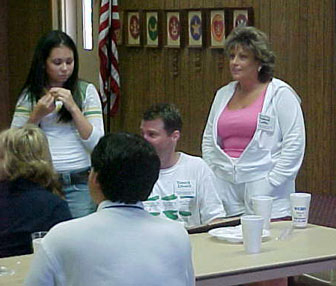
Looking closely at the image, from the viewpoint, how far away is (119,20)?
337 inches

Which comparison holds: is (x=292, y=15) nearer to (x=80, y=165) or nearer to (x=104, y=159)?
(x=80, y=165)

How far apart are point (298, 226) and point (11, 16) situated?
6.38m

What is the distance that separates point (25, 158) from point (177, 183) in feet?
2.43

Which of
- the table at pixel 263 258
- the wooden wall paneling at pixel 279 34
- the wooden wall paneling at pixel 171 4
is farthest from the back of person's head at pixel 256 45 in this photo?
the wooden wall paneling at pixel 171 4

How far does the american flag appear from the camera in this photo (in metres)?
8.34

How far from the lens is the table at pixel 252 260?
111 inches

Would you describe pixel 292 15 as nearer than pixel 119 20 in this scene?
Yes

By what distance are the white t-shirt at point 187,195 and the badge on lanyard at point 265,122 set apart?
40cm

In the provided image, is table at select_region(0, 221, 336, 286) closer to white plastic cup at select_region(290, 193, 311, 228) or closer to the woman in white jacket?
white plastic cup at select_region(290, 193, 311, 228)

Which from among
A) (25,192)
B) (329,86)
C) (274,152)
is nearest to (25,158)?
(25,192)

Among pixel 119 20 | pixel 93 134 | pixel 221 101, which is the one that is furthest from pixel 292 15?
pixel 93 134

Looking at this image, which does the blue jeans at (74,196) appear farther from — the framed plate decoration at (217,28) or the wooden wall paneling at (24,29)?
the wooden wall paneling at (24,29)

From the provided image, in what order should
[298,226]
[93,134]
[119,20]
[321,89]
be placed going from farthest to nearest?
[119,20] → [321,89] → [93,134] → [298,226]

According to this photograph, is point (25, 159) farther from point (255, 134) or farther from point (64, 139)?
point (255, 134)
